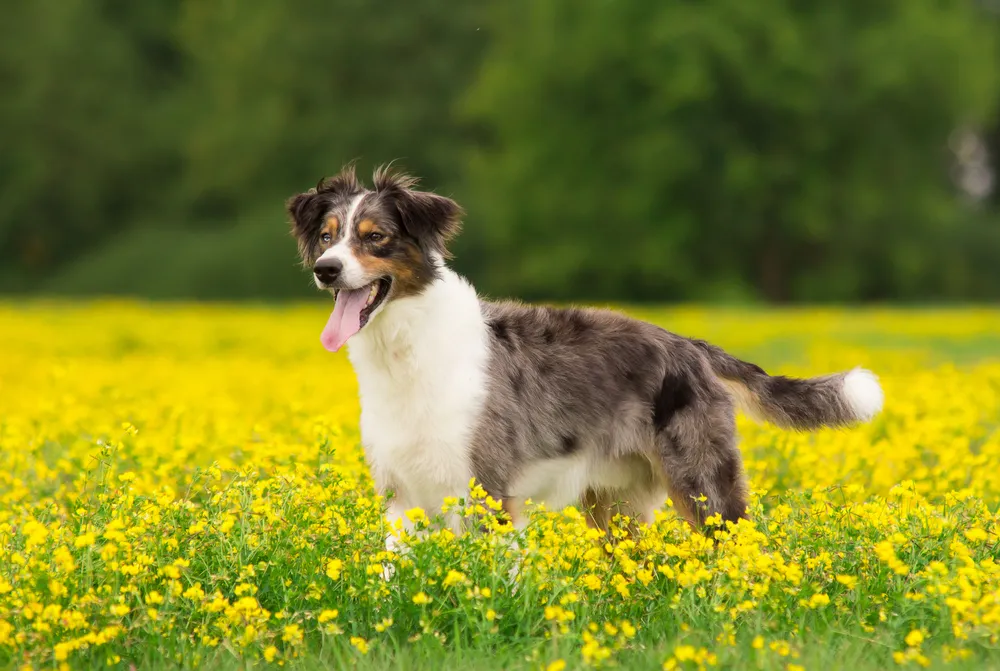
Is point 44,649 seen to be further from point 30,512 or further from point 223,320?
point 223,320

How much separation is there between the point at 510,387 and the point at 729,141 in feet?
90.7

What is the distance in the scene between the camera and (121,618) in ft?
14.2

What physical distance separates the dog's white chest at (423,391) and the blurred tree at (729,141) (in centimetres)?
2567

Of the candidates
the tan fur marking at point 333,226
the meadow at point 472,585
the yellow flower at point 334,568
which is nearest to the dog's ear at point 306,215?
the tan fur marking at point 333,226

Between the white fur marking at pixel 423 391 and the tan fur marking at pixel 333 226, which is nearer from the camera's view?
the white fur marking at pixel 423 391

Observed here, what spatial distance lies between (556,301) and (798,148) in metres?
7.44

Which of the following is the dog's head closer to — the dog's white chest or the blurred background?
the dog's white chest

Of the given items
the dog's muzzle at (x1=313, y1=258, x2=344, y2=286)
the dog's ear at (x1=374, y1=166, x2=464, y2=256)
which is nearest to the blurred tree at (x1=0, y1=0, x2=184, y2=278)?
the dog's ear at (x1=374, y1=166, x2=464, y2=256)

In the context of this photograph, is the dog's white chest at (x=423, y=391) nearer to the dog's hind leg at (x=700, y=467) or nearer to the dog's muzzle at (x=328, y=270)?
the dog's muzzle at (x=328, y=270)

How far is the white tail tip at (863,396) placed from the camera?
5.47 metres

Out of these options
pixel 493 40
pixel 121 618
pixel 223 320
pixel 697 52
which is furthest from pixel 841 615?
pixel 493 40

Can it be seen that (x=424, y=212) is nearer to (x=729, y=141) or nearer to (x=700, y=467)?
(x=700, y=467)

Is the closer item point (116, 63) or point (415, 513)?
point (415, 513)

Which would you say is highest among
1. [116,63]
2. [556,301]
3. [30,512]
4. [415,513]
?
[116,63]
